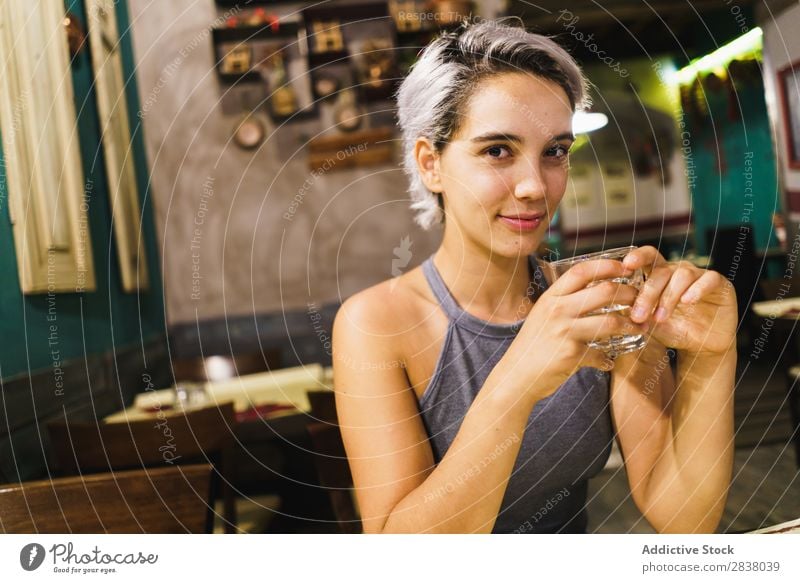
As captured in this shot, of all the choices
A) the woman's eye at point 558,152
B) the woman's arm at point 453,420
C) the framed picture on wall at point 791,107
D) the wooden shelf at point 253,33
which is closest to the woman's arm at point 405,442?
the woman's arm at point 453,420

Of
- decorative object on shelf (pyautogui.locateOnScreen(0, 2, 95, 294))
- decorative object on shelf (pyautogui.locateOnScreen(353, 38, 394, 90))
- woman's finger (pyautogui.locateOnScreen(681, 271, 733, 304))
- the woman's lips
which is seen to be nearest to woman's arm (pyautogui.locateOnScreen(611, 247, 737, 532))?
woman's finger (pyautogui.locateOnScreen(681, 271, 733, 304))

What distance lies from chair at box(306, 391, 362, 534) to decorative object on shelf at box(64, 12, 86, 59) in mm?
493

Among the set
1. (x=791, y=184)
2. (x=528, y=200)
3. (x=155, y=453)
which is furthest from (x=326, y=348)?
(x=791, y=184)

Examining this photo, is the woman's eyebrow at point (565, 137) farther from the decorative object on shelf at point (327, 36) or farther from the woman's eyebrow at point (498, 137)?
the decorative object on shelf at point (327, 36)

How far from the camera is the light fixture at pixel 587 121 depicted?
2.03 ft

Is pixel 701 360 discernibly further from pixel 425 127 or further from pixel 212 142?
pixel 212 142

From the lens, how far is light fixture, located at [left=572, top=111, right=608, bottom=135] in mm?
618

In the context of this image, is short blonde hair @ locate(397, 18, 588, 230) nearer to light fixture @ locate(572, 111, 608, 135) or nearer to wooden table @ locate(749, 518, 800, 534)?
light fixture @ locate(572, 111, 608, 135)

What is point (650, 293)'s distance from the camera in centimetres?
51

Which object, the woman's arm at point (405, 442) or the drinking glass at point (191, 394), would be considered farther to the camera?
the drinking glass at point (191, 394)

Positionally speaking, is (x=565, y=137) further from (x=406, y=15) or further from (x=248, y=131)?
(x=248, y=131)

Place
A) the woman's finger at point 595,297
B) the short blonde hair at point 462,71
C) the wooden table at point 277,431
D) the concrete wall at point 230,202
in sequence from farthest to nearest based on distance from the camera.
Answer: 1. the wooden table at point 277,431
2. the concrete wall at point 230,202
3. the short blonde hair at point 462,71
4. the woman's finger at point 595,297

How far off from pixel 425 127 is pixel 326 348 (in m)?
0.58

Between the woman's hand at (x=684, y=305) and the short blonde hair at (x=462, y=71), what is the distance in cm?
19
